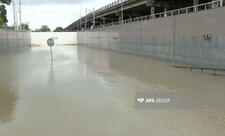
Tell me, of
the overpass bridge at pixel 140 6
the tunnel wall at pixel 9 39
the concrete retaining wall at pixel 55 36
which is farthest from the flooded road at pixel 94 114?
the concrete retaining wall at pixel 55 36

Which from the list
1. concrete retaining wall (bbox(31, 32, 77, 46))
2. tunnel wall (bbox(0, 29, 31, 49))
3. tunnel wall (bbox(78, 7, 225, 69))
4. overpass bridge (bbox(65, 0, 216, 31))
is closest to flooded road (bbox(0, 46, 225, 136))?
tunnel wall (bbox(78, 7, 225, 69))

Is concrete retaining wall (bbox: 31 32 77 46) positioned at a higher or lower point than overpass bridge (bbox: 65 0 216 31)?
lower

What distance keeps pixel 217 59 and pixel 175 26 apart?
6.21 meters

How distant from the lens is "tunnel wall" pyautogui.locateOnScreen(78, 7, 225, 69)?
13227 millimetres

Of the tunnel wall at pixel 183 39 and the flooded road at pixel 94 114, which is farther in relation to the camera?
the tunnel wall at pixel 183 39

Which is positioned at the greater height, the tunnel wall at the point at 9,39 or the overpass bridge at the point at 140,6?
the overpass bridge at the point at 140,6

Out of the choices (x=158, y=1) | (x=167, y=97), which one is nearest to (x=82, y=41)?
(x=158, y=1)

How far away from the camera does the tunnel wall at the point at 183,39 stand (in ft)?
A: 43.4

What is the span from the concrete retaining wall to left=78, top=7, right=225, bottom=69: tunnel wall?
1593 inches

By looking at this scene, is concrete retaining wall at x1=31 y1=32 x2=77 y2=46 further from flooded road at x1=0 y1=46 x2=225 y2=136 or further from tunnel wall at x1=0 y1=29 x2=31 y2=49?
flooded road at x1=0 y1=46 x2=225 y2=136

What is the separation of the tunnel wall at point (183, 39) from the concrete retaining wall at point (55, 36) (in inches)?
1593

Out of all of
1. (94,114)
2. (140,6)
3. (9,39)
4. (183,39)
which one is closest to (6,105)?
(94,114)

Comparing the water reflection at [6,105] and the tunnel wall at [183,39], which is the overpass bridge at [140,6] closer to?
the tunnel wall at [183,39]

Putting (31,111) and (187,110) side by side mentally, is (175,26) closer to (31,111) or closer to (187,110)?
(187,110)
